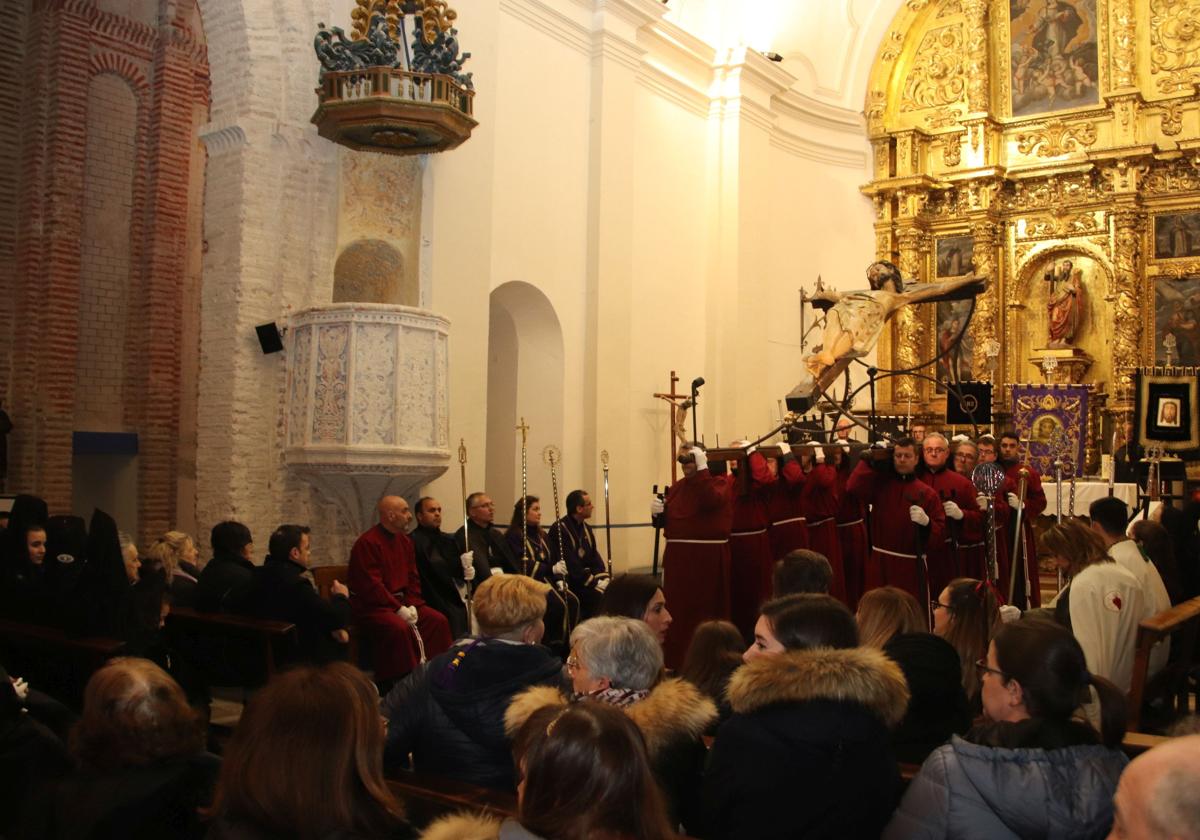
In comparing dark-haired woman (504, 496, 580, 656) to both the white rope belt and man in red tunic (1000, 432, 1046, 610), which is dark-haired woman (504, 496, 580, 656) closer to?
the white rope belt

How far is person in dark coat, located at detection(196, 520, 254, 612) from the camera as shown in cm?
625

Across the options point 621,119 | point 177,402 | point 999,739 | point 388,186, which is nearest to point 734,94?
point 621,119

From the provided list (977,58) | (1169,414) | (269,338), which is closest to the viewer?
(269,338)

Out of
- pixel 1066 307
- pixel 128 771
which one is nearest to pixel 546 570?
pixel 128 771

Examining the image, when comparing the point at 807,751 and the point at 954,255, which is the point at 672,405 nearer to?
the point at 954,255

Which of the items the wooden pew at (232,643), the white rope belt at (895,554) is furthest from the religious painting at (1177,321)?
the wooden pew at (232,643)

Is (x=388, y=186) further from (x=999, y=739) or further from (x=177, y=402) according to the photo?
(x=999, y=739)

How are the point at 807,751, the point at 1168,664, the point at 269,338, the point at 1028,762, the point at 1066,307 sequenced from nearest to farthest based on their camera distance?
the point at 1028,762 → the point at 807,751 → the point at 1168,664 → the point at 269,338 → the point at 1066,307

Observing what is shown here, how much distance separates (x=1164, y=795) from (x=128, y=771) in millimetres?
2359

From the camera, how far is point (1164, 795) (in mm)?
1752

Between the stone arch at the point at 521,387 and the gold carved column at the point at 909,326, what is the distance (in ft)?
20.0

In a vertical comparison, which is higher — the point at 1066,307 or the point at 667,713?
the point at 1066,307

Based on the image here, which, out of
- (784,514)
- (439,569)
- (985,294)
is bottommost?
(439,569)

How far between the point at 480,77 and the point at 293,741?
9320 millimetres
